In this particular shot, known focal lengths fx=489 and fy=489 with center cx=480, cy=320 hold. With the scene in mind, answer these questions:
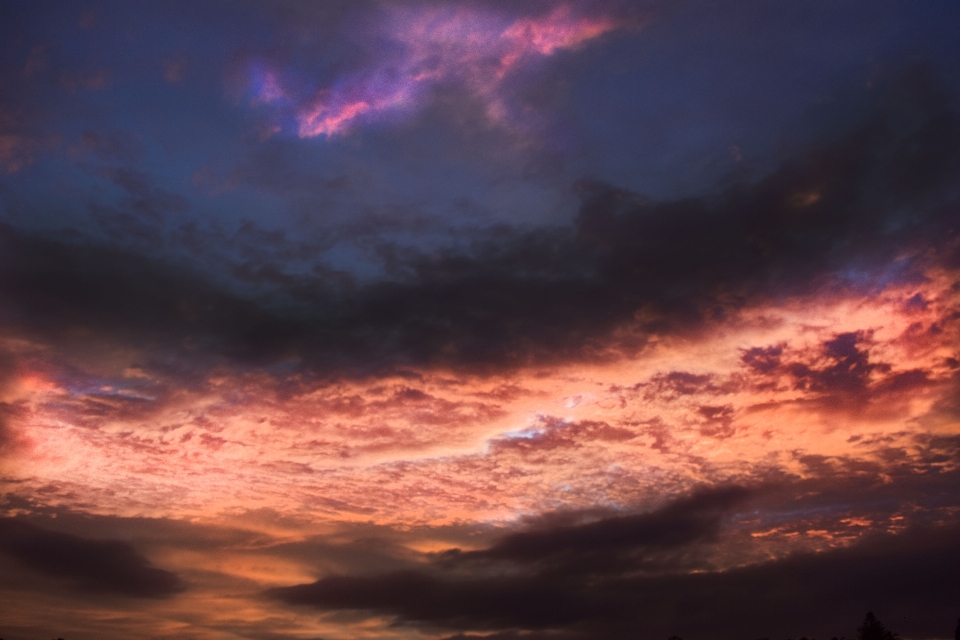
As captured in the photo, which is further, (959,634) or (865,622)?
(865,622)

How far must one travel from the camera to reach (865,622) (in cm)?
19112

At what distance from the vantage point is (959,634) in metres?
170

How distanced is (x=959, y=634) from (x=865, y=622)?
2803cm
